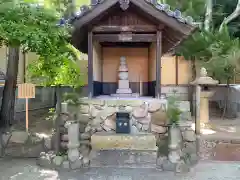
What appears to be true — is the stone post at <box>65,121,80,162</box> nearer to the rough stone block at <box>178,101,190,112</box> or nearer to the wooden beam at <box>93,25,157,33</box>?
the wooden beam at <box>93,25,157,33</box>

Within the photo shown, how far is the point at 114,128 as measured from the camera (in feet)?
21.7

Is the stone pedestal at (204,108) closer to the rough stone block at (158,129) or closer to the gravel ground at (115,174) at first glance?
the rough stone block at (158,129)

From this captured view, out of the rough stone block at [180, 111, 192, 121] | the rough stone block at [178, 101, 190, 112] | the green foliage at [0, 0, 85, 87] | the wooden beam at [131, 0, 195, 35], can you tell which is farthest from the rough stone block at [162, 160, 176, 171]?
the wooden beam at [131, 0, 195, 35]

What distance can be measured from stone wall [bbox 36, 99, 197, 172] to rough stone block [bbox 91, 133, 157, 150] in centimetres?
2

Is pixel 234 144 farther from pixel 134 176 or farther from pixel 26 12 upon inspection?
pixel 26 12

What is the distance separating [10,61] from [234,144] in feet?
21.7

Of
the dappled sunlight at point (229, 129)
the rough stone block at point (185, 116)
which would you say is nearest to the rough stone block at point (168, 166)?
the rough stone block at point (185, 116)

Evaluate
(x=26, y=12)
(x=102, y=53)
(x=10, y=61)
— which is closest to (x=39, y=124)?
(x=10, y=61)

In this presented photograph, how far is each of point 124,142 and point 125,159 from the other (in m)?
0.36

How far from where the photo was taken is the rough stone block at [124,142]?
19.6ft

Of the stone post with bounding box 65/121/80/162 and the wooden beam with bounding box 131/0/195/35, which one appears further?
the wooden beam with bounding box 131/0/195/35

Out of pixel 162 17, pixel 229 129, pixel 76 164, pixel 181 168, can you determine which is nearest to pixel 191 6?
pixel 229 129

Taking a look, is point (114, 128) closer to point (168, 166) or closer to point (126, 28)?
point (168, 166)

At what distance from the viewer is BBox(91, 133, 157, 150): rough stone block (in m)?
5.98
